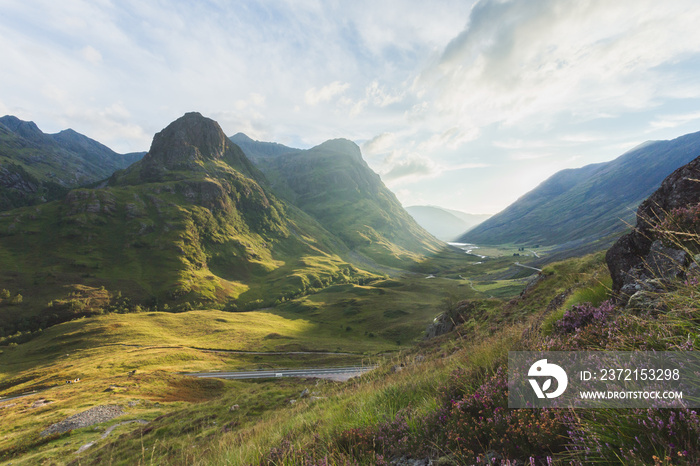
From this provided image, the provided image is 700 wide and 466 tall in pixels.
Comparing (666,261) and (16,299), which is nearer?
(666,261)

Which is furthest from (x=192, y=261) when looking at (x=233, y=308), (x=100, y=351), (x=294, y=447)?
(x=294, y=447)

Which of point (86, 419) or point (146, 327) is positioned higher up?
point (86, 419)

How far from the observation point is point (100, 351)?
84.1 meters

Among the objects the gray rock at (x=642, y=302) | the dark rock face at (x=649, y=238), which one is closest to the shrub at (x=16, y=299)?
the gray rock at (x=642, y=302)

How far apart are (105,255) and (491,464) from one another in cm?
24246

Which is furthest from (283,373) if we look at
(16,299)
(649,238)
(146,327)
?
(16,299)

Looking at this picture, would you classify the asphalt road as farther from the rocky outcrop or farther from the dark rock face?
the dark rock face

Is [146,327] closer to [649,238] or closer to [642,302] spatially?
[642,302]

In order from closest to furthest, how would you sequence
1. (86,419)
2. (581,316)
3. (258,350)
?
(581,316)
(86,419)
(258,350)
